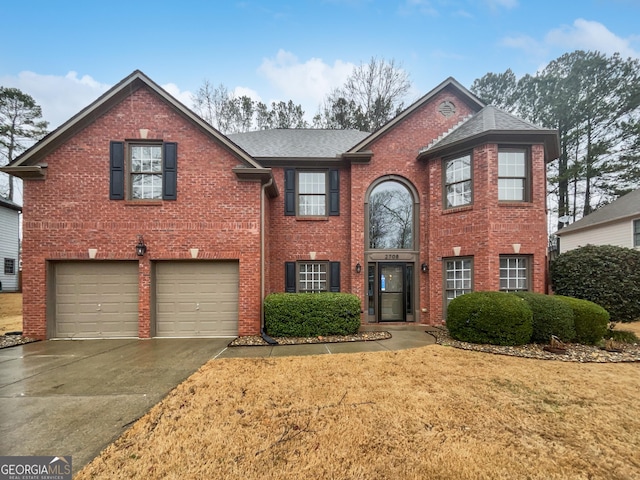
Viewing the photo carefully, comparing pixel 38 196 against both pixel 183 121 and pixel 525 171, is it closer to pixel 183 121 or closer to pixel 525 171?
pixel 183 121

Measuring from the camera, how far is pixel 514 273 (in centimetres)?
841

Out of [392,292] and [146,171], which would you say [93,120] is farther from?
[392,292]

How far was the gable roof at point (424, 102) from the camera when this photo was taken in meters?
9.68

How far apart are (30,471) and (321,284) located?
7921mm

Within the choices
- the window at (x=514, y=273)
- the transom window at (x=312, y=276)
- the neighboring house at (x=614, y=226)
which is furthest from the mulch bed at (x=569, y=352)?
the neighboring house at (x=614, y=226)

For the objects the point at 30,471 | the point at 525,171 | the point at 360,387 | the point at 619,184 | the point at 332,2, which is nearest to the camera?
the point at 30,471

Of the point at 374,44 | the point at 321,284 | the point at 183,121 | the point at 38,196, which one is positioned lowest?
the point at 321,284

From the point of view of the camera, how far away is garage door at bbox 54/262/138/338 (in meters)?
7.57

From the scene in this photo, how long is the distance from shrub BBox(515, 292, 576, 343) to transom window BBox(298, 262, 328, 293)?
19.6 feet

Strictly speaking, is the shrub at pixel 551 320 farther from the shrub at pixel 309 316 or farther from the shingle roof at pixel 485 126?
the shingle roof at pixel 485 126

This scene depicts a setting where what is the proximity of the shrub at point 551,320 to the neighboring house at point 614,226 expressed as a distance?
10900 millimetres

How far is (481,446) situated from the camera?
274cm

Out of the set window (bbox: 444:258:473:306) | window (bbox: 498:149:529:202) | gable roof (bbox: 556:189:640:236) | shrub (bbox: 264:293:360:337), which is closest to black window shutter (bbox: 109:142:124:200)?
shrub (bbox: 264:293:360:337)

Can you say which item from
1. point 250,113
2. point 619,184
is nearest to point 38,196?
point 250,113
